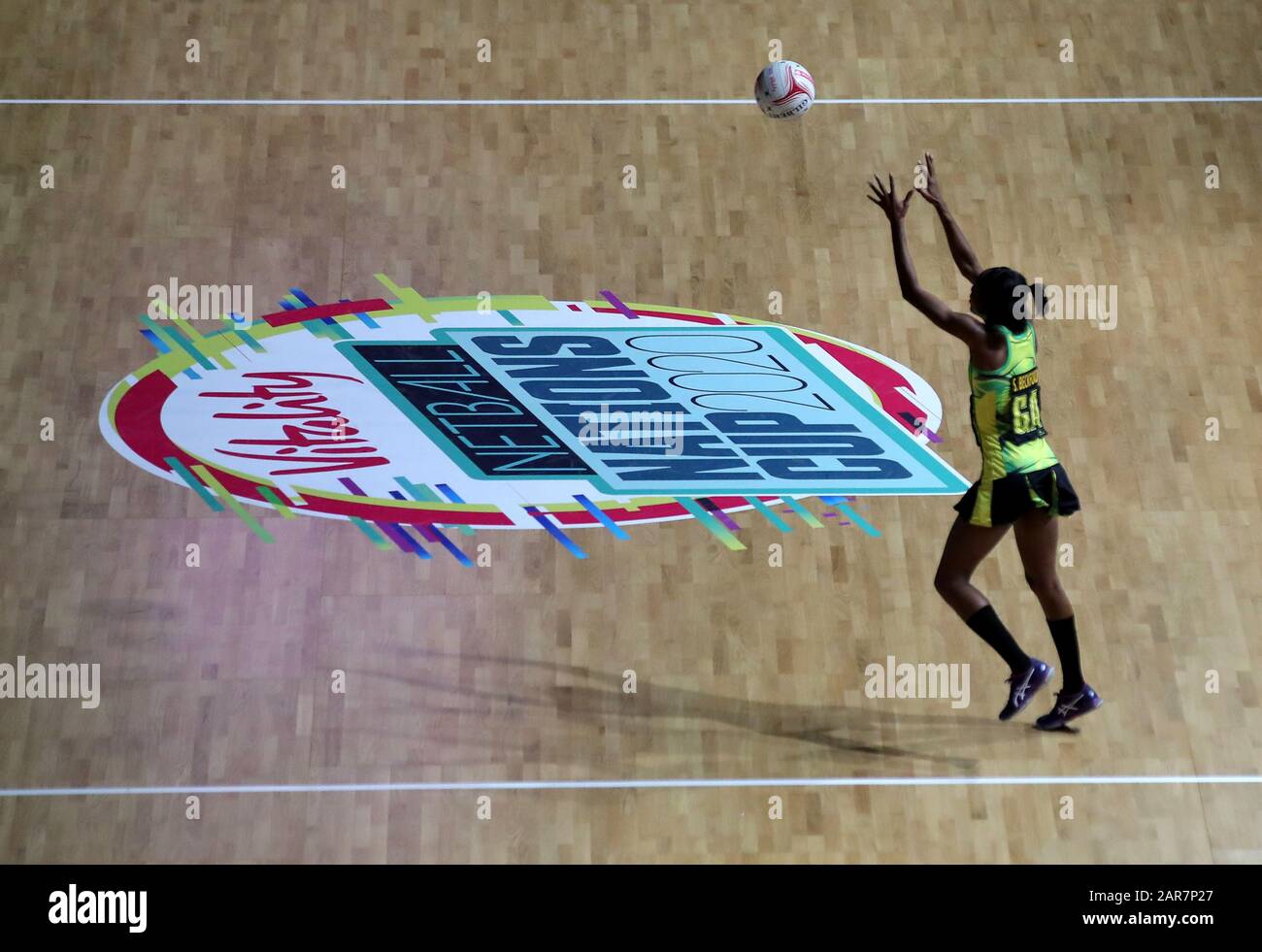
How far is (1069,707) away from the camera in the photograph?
673 cm

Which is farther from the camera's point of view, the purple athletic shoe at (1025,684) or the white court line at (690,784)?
the purple athletic shoe at (1025,684)

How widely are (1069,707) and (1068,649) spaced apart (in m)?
0.28

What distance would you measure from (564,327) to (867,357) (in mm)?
1644

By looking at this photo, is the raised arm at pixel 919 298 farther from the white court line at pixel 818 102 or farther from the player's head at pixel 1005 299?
the white court line at pixel 818 102

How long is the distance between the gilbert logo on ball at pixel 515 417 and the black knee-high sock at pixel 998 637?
0.89 metres

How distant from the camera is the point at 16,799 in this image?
6496 millimetres

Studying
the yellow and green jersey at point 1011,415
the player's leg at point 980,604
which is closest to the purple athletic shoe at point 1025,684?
the player's leg at point 980,604

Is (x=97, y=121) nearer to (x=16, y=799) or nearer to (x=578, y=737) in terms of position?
(x=16, y=799)

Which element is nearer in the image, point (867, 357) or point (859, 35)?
point (867, 357)

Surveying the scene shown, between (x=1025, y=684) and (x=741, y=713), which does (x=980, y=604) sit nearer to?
(x=1025, y=684)

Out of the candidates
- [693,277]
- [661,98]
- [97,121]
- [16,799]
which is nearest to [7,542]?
[16,799]

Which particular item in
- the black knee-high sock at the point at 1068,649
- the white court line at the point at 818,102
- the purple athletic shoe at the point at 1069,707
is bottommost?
the purple athletic shoe at the point at 1069,707

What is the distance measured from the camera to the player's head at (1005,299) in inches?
243

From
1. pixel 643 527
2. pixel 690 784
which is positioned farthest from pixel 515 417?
pixel 690 784
